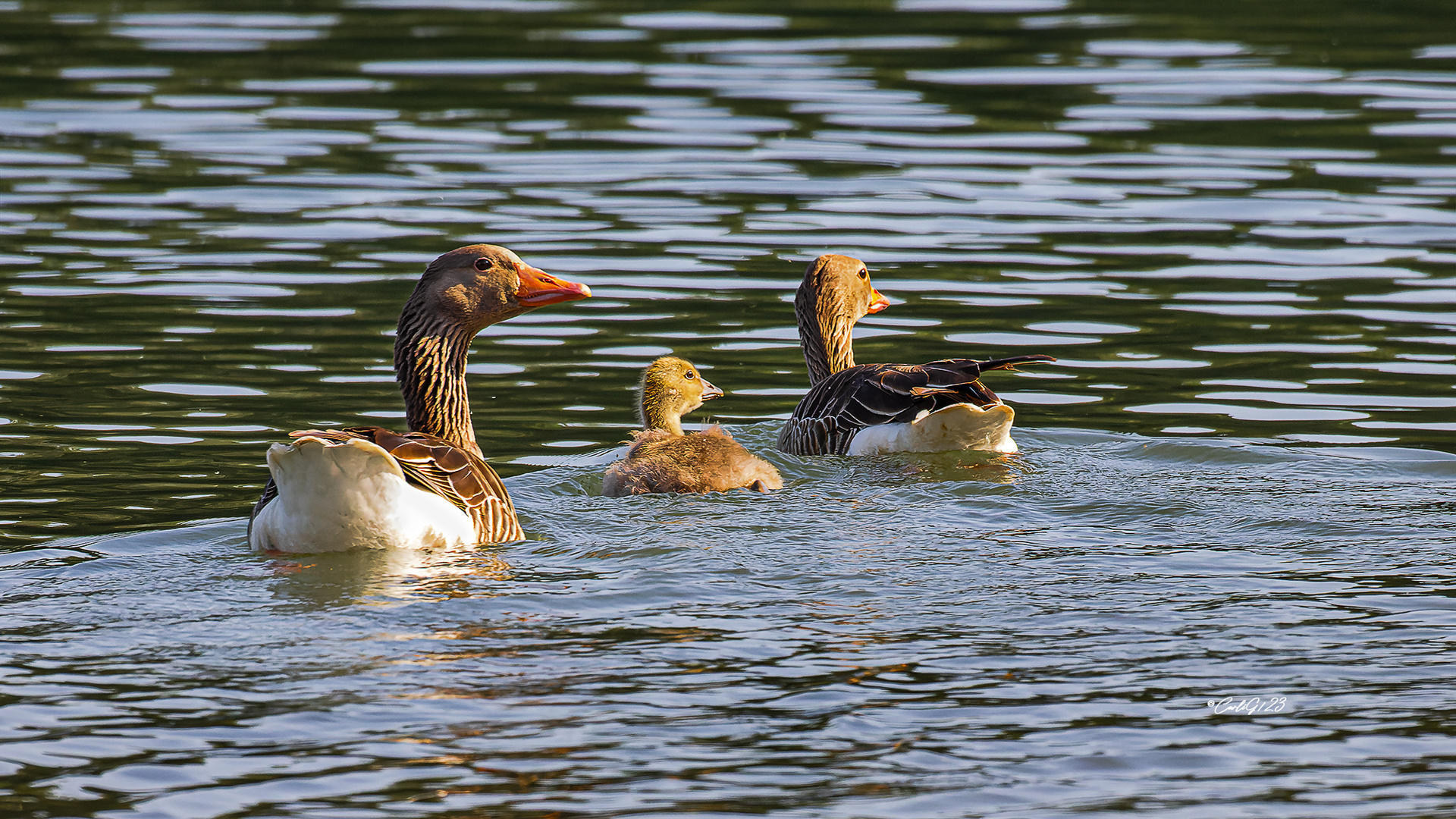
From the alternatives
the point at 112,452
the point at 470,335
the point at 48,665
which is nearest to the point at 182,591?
the point at 48,665

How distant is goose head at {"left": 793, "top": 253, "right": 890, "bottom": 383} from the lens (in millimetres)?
13250

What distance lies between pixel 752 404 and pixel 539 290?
3.57 meters

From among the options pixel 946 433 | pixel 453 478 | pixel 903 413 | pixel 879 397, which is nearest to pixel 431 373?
pixel 453 478

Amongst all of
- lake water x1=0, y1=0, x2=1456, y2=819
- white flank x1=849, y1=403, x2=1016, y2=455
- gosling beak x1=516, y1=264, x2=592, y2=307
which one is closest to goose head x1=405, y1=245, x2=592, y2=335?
gosling beak x1=516, y1=264, x2=592, y2=307

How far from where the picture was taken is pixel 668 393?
37.8 feet

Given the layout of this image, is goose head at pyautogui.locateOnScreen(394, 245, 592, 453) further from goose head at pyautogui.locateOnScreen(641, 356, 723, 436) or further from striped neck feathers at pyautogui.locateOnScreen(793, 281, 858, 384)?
striped neck feathers at pyautogui.locateOnScreen(793, 281, 858, 384)

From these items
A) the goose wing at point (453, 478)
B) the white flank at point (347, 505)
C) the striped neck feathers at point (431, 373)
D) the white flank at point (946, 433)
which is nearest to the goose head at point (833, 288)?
the white flank at point (946, 433)

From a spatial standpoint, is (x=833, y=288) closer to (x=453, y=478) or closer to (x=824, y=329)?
(x=824, y=329)

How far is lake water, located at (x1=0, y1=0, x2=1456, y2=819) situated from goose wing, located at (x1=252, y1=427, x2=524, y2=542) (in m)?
0.20

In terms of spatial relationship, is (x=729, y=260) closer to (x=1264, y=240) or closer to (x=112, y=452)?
(x=1264, y=240)

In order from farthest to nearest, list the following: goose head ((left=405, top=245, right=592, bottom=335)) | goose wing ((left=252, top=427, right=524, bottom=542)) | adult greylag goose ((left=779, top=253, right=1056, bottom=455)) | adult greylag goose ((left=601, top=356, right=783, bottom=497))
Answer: adult greylag goose ((left=779, top=253, right=1056, bottom=455)) → adult greylag goose ((left=601, top=356, right=783, bottom=497)) → goose head ((left=405, top=245, right=592, bottom=335)) → goose wing ((left=252, top=427, right=524, bottom=542))

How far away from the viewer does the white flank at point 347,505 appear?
8.16m

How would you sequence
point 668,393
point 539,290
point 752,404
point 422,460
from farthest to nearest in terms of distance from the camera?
point 752,404
point 668,393
point 539,290
point 422,460

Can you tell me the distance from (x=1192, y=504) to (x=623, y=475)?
10.7 ft
